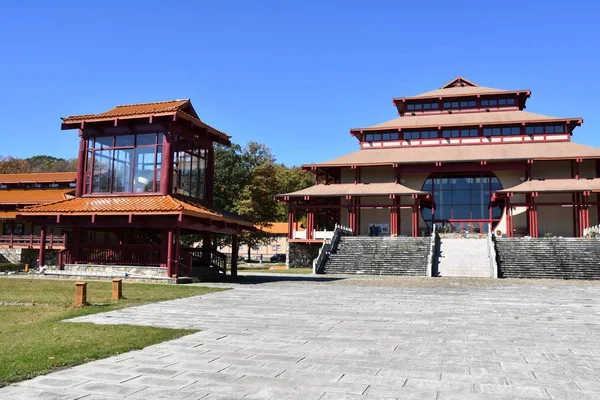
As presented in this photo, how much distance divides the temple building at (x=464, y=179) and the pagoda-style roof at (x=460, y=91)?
39cm

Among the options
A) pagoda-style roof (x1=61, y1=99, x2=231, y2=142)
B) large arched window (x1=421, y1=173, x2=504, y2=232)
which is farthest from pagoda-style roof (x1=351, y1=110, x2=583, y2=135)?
pagoda-style roof (x1=61, y1=99, x2=231, y2=142)

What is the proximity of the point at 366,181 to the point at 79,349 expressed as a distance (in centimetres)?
3908

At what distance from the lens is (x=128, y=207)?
21.0 metres

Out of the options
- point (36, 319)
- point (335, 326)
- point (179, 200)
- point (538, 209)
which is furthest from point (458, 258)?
point (36, 319)

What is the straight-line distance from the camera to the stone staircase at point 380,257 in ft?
97.8

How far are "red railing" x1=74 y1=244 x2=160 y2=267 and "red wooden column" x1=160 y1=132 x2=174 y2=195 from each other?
2695 millimetres

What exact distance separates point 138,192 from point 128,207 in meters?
2.19

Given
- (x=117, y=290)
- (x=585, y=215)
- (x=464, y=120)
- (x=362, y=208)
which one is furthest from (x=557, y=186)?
(x=117, y=290)

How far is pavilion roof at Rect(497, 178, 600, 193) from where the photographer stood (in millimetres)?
36656

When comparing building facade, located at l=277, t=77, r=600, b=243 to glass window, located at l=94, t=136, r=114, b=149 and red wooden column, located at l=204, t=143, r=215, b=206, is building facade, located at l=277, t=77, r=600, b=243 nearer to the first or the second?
red wooden column, located at l=204, t=143, r=215, b=206

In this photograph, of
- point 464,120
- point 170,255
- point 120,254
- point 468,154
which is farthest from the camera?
point 464,120

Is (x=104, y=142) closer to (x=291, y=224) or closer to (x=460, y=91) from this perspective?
(x=291, y=224)

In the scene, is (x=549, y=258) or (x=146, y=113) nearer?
(x=146, y=113)

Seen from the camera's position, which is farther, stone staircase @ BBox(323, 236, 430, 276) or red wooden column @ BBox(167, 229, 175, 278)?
stone staircase @ BBox(323, 236, 430, 276)
